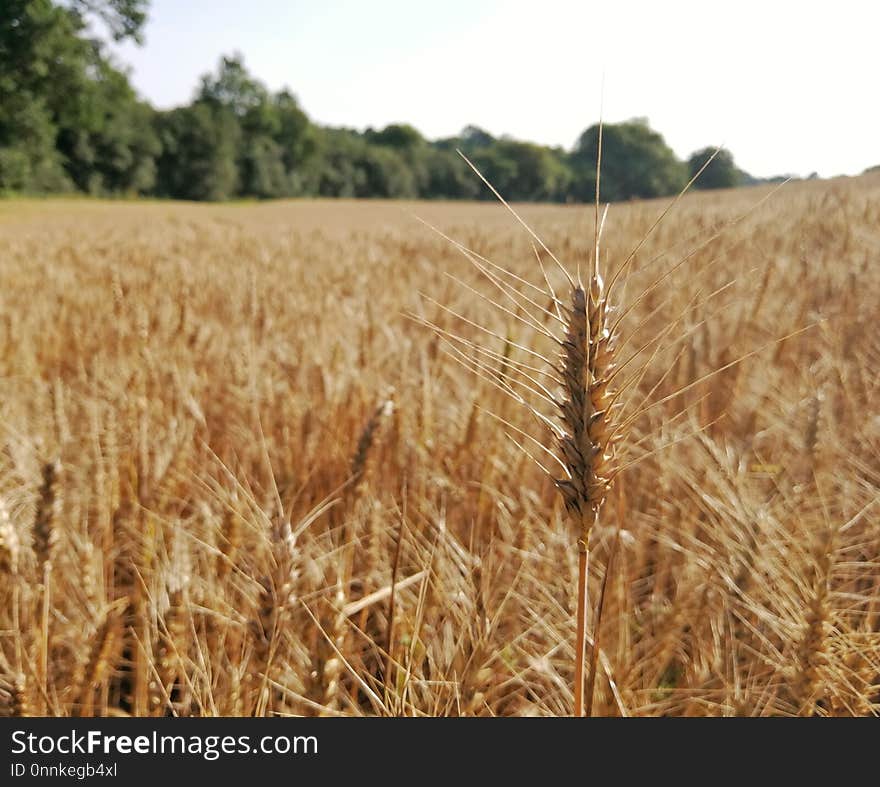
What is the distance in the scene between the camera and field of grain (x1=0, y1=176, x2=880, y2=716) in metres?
0.96

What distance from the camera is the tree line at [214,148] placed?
13.0 metres

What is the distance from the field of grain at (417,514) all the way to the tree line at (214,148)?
17.0 ft

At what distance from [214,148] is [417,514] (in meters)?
38.4

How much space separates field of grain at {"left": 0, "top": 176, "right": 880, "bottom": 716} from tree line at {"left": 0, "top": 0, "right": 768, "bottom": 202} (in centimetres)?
517

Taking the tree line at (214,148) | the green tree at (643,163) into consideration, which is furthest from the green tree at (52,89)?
the green tree at (643,163)

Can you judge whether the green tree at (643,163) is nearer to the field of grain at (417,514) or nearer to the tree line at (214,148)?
the tree line at (214,148)

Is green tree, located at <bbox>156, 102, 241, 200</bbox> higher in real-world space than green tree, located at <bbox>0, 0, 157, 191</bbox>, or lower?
higher

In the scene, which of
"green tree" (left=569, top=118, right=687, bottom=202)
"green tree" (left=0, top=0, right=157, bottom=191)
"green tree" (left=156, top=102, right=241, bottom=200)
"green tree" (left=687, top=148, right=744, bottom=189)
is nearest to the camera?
"green tree" (left=687, top=148, right=744, bottom=189)

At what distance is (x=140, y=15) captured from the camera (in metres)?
12.3

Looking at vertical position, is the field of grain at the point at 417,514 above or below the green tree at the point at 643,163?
below

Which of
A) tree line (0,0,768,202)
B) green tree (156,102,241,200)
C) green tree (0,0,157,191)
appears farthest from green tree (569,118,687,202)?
green tree (156,102,241,200)

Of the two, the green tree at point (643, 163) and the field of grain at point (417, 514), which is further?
the green tree at point (643, 163)

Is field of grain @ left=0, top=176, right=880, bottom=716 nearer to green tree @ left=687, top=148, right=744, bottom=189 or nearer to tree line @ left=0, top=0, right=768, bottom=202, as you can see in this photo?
green tree @ left=687, top=148, right=744, bottom=189
